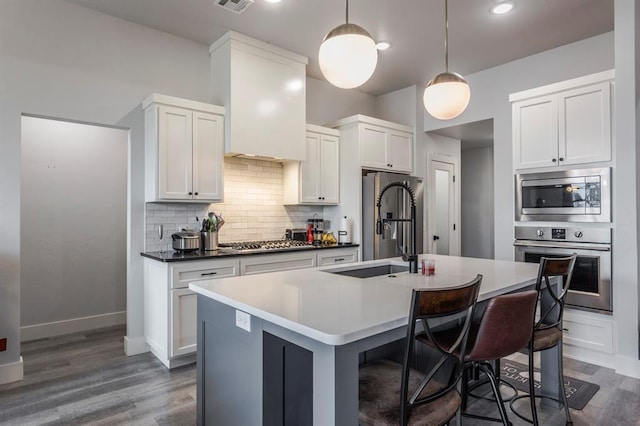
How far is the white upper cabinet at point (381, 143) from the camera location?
4617 millimetres

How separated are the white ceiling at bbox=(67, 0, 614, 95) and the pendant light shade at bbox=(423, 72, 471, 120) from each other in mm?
1227

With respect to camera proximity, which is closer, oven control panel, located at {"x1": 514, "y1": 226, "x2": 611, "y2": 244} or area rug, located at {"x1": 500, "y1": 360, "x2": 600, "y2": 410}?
area rug, located at {"x1": 500, "y1": 360, "x2": 600, "y2": 410}

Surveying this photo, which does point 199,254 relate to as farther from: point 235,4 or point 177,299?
point 235,4

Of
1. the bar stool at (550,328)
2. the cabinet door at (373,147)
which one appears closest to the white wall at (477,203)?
the cabinet door at (373,147)

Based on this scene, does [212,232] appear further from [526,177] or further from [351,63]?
[526,177]

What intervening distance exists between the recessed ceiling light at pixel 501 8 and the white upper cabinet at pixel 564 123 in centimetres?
80

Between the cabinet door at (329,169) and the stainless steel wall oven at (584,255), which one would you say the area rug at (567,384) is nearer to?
the stainless steel wall oven at (584,255)

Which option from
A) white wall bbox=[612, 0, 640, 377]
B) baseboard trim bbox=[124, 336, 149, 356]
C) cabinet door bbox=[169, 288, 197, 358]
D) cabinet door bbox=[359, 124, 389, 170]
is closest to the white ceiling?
white wall bbox=[612, 0, 640, 377]

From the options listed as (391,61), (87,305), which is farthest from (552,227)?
(87,305)

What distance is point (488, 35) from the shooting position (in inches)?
151

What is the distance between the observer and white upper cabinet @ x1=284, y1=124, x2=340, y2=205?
14.6ft

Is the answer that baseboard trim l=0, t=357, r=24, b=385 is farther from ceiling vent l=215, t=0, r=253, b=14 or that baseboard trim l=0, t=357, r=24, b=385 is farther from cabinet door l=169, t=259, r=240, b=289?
ceiling vent l=215, t=0, r=253, b=14

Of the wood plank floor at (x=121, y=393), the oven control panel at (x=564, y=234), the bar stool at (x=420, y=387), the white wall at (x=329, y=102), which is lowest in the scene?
the wood plank floor at (x=121, y=393)

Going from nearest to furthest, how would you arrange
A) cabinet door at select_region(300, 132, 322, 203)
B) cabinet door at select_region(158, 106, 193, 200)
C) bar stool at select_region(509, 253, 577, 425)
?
bar stool at select_region(509, 253, 577, 425) → cabinet door at select_region(158, 106, 193, 200) → cabinet door at select_region(300, 132, 322, 203)
